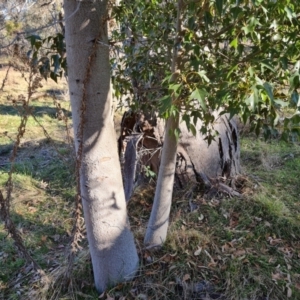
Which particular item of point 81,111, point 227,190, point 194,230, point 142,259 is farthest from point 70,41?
point 227,190

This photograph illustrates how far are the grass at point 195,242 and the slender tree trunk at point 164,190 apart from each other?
11cm

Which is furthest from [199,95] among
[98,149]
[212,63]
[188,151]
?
[188,151]

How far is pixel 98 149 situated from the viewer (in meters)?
1.70

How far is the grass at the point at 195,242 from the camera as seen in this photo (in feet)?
6.87

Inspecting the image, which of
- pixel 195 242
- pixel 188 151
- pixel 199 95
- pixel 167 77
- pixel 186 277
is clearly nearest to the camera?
pixel 199 95

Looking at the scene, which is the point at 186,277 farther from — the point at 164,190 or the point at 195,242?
the point at 164,190

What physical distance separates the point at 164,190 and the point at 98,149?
665 mm

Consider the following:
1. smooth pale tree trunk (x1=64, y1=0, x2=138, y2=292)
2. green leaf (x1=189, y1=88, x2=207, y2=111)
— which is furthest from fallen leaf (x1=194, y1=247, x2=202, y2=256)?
green leaf (x1=189, y1=88, x2=207, y2=111)

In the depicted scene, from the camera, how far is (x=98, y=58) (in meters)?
1.55

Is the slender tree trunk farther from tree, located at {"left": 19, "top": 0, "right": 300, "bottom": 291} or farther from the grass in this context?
the grass

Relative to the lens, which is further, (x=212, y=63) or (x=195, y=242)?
(x=195, y=242)

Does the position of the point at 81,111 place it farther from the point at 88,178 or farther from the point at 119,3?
the point at 119,3

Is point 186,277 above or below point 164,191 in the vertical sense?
below

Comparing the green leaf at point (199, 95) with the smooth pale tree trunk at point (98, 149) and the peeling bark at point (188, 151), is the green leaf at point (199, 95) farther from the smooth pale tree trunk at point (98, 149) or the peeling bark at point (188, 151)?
the peeling bark at point (188, 151)
